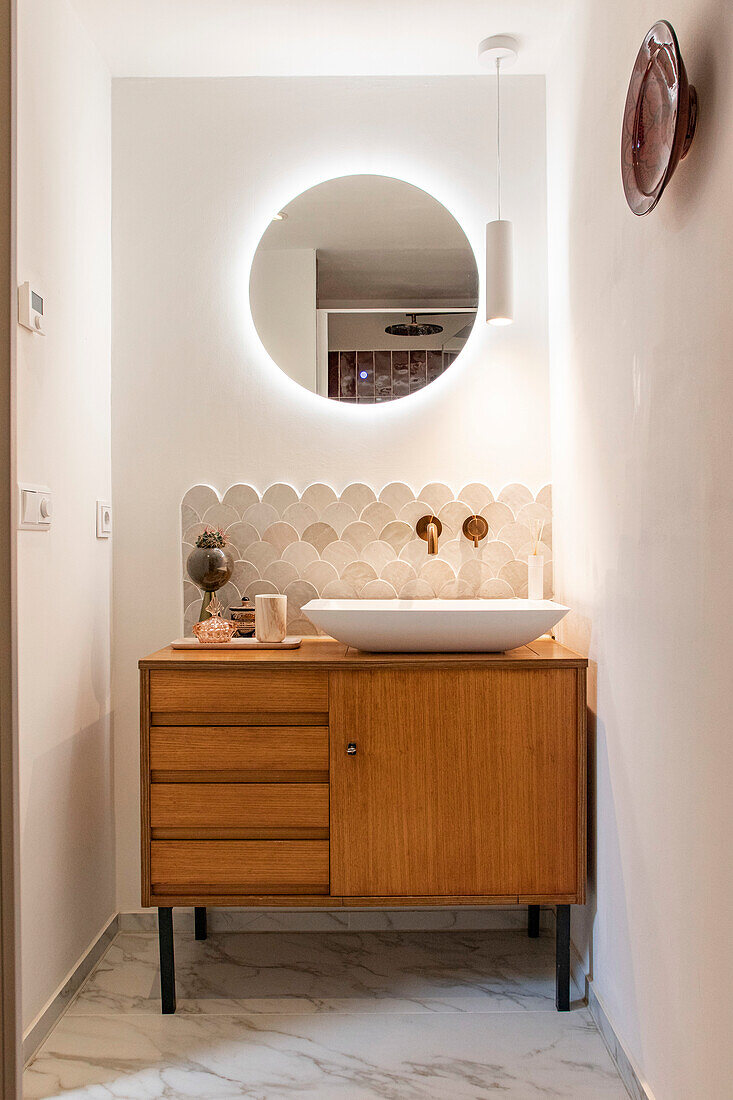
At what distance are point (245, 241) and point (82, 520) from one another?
960 millimetres

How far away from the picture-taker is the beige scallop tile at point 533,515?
2574mm

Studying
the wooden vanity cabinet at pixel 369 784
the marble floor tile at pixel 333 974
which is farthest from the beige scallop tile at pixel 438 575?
the marble floor tile at pixel 333 974

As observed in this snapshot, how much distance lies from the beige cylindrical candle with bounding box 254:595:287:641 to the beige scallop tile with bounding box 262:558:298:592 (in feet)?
0.88

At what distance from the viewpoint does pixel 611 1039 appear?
191 cm

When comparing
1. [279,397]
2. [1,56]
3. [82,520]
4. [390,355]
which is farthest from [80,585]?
[1,56]

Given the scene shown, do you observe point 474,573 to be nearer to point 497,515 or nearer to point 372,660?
point 497,515

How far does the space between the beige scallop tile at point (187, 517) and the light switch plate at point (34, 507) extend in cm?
56

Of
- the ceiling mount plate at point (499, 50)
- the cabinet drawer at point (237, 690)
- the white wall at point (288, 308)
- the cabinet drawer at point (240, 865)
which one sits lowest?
the cabinet drawer at point (240, 865)

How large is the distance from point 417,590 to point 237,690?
2.31 feet

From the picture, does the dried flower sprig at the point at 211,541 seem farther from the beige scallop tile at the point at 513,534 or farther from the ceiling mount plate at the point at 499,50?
the ceiling mount plate at the point at 499,50

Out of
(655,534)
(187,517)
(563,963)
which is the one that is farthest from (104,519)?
(563,963)

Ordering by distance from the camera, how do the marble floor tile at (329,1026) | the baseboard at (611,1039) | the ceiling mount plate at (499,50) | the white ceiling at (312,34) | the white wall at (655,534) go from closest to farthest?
the white wall at (655,534) < the baseboard at (611,1039) < the marble floor tile at (329,1026) < the white ceiling at (312,34) < the ceiling mount plate at (499,50)

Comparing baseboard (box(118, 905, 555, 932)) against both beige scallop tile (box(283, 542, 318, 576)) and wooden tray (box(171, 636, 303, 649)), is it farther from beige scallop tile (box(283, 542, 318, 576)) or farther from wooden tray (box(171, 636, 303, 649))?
beige scallop tile (box(283, 542, 318, 576))

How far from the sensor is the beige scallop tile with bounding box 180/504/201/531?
102 inches
